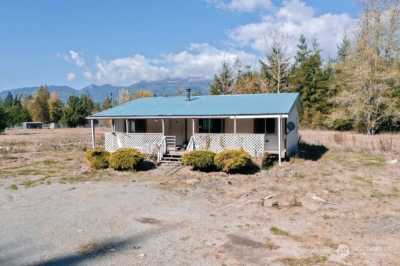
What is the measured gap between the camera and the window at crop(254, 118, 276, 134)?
17594mm

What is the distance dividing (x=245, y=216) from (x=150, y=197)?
3.65 meters

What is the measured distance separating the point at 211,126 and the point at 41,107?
6359 centimetres

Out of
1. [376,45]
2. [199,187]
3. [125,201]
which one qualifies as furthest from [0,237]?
[376,45]

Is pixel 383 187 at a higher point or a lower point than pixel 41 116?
lower

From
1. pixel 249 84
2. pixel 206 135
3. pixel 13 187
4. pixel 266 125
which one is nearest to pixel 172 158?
pixel 206 135

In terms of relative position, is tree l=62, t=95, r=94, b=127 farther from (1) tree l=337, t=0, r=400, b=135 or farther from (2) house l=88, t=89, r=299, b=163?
(1) tree l=337, t=0, r=400, b=135

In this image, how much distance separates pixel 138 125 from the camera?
20438 millimetres

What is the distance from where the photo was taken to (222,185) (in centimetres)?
1251

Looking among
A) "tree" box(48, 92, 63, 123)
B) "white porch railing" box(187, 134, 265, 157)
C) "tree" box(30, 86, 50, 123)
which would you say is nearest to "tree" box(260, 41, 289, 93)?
"white porch railing" box(187, 134, 265, 157)

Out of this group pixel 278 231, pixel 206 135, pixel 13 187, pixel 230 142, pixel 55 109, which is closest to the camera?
pixel 278 231

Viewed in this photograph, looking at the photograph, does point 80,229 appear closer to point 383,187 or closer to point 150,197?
point 150,197

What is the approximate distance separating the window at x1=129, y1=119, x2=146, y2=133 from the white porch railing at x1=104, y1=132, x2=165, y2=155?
2099 mm

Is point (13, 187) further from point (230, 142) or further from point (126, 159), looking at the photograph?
point (230, 142)

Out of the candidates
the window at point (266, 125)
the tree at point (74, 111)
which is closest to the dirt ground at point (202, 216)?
the window at point (266, 125)
